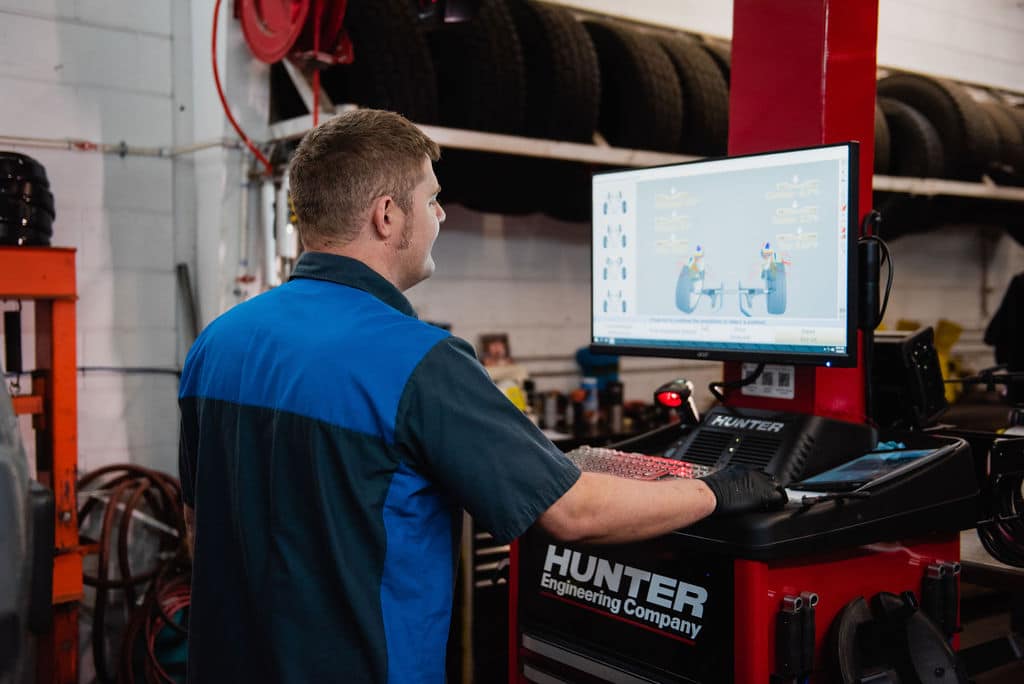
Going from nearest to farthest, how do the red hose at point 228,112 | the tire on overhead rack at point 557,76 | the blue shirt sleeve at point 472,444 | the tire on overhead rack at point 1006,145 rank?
the blue shirt sleeve at point 472,444
the red hose at point 228,112
the tire on overhead rack at point 557,76
the tire on overhead rack at point 1006,145

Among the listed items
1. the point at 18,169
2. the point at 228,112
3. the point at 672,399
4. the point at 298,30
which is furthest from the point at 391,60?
the point at 672,399

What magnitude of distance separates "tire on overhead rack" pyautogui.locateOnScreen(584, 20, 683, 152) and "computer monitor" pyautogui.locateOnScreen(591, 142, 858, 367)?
66.2 inches

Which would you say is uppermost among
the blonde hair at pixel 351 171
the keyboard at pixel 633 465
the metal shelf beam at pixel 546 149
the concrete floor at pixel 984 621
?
the metal shelf beam at pixel 546 149

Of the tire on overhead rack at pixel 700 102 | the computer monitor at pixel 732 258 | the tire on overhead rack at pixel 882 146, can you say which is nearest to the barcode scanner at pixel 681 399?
the computer monitor at pixel 732 258

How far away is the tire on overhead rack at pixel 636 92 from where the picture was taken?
12.3 feet

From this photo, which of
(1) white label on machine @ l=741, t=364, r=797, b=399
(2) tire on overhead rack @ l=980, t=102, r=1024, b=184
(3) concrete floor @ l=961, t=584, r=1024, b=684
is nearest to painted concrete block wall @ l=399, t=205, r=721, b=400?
(3) concrete floor @ l=961, t=584, r=1024, b=684

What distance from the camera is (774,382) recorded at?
2152 mm

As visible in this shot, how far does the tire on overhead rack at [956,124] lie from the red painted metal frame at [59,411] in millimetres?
4107

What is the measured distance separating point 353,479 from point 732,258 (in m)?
1.00

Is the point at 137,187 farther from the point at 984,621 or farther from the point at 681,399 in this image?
the point at 984,621

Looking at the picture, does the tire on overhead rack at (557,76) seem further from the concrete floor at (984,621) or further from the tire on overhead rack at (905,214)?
the concrete floor at (984,621)

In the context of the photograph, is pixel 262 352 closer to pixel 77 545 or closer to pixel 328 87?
pixel 77 545

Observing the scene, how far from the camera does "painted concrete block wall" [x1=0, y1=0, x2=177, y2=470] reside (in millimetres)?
3354

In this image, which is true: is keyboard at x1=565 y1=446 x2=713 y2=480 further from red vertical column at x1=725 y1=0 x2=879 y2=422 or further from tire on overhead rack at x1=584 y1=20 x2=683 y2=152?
tire on overhead rack at x1=584 y1=20 x2=683 y2=152
